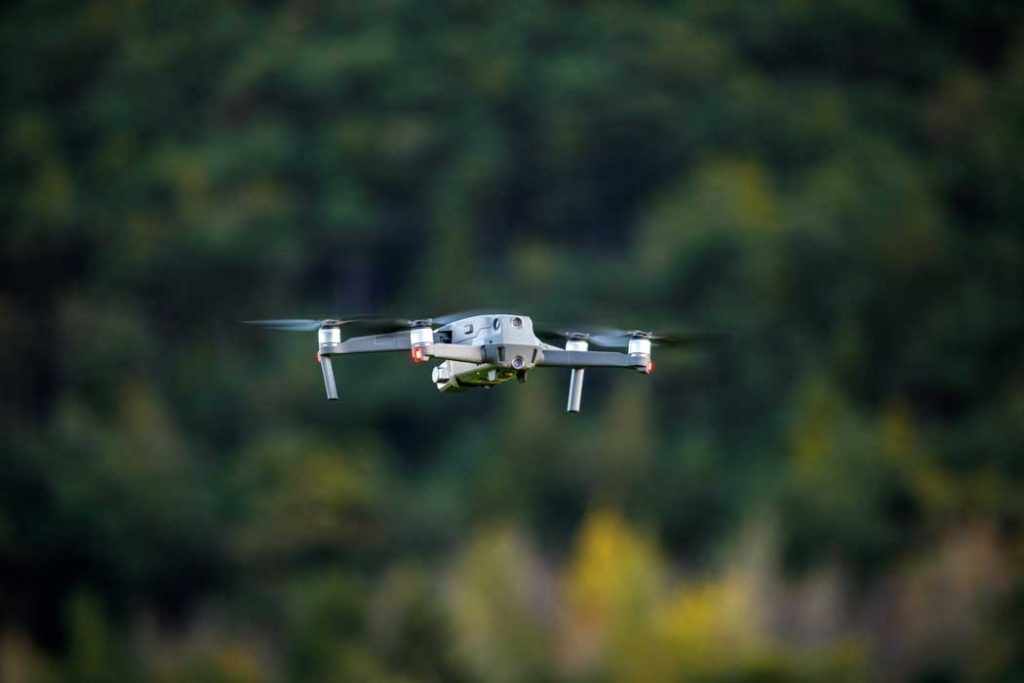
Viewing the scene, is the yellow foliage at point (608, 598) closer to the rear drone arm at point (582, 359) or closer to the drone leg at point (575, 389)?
the drone leg at point (575, 389)

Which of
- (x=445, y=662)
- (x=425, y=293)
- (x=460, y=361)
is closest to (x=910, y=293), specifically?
(x=425, y=293)

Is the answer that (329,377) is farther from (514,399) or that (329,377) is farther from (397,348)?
(514,399)

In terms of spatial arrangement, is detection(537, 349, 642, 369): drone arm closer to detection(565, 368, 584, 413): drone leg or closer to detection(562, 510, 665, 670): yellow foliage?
detection(565, 368, 584, 413): drone leg

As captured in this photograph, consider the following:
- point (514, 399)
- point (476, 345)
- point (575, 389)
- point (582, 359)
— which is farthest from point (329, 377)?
point (514, 399)

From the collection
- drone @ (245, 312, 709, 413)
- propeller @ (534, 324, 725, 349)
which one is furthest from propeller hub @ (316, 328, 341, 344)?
propeller @ (534, 324, 725, 349)

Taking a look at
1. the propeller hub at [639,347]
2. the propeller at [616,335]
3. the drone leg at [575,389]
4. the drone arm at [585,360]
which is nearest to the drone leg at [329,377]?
the drone arm at [585,360]

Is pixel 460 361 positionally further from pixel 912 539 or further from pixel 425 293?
pixel 425 293
